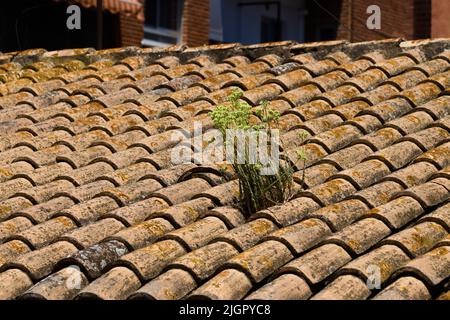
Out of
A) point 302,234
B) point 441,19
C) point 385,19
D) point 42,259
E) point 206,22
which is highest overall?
A: point 385,19

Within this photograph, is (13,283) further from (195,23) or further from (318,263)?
(195,23)

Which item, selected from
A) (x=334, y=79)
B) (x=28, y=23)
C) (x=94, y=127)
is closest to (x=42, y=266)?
(x=94, y=127)

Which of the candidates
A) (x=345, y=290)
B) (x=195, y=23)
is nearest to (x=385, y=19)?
(x=195, y=23)

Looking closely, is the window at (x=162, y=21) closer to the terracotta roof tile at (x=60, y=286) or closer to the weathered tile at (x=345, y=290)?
the terracotta roof tile at (x=60, y=286)

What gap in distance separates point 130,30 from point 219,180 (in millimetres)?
15142

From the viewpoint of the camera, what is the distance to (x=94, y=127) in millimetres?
9719

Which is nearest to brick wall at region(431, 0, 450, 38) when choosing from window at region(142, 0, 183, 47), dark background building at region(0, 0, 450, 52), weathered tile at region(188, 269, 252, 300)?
dark background building at region(0, 0, 450, 52)

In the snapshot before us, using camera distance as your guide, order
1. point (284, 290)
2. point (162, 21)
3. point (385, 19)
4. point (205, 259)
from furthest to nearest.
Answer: point (385, 19)
point (162, 21)
point (205, 259)
point (284, 290)

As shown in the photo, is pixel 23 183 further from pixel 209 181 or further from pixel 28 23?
pixel 28 23

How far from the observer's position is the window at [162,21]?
81.3 ft

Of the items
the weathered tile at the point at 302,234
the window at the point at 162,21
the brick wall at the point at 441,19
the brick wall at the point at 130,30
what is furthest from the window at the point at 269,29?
the weathered tile at the point at 302,234

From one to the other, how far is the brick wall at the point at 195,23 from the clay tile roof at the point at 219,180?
1315 centimetres

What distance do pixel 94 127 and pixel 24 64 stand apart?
3330 millimetres

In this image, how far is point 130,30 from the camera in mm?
22938
